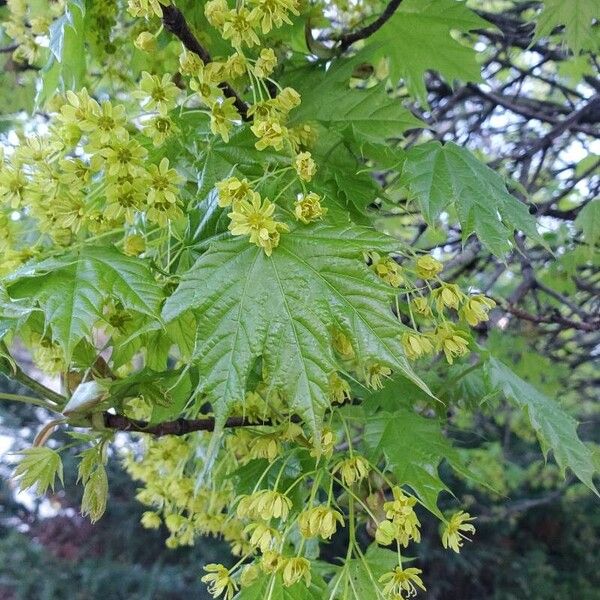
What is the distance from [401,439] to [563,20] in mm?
656

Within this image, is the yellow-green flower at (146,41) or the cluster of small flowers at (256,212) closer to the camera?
the cluster of small flowers at (256,212)

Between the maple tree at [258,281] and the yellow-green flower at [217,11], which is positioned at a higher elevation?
the yellow-green flower at [217,11]

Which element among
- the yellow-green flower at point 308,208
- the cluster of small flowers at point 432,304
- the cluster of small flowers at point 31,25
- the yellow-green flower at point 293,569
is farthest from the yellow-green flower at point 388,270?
the cluster of small flowers at point 31,25

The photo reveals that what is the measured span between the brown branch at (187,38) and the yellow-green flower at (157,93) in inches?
1.9

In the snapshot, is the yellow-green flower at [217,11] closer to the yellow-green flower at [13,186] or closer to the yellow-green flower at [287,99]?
the yellow-green flower at [287,99]

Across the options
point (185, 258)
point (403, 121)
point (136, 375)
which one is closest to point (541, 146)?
point (403, 121)

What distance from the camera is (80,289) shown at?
2.23 feet

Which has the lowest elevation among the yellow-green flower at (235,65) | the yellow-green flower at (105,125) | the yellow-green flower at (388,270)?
the yellow-green flower at (388,270)

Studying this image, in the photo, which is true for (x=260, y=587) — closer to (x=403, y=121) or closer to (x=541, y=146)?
(x=403, y=121)

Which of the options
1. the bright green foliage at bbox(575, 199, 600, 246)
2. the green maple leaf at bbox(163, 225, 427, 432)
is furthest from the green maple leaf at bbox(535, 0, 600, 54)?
the green maple leaf at bbox(163, 225, 427, 432)

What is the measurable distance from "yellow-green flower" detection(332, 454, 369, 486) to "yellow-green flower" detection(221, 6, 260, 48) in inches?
18.3

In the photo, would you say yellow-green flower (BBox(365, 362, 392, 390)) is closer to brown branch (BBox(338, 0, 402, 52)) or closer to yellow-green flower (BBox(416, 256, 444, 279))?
yellow-green flower (BBox(416, 256, 444, 279))

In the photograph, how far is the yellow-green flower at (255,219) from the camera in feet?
2.14

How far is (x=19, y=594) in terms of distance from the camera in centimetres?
290
